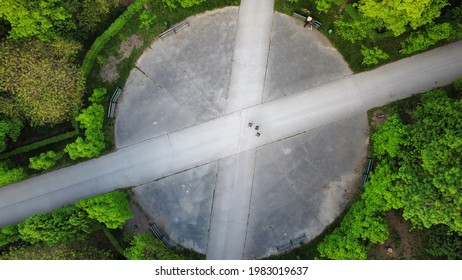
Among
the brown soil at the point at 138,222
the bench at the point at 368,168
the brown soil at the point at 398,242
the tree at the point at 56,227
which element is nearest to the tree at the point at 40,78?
the tree at the point at 56,227

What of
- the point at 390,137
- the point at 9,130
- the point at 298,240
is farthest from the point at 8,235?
the point at 390,137

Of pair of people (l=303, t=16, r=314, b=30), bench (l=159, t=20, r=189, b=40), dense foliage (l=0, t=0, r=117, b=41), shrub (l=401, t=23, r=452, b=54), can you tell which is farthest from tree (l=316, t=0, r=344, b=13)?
dense foliage (l=0, t=0, r=117, b=41)

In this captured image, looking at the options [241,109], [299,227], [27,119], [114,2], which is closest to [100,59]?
[114,2]

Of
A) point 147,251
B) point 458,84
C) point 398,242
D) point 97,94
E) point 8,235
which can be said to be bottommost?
point 398,242

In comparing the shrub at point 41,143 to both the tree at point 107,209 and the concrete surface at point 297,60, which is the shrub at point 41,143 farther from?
the concrete surface at point 297,60

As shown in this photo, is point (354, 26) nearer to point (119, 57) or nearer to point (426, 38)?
point (426, 38)
